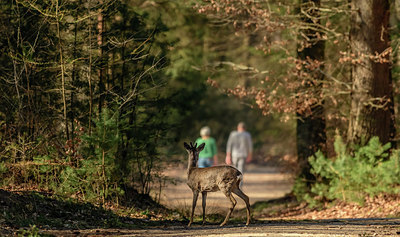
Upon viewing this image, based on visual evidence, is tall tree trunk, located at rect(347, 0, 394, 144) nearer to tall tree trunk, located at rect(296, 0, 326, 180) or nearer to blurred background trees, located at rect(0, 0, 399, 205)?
blurred background trees, located at rect(0, 0, 399, 205)

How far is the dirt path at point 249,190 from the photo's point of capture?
17.7m

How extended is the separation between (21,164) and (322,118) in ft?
29.5

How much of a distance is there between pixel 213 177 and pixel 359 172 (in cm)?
577

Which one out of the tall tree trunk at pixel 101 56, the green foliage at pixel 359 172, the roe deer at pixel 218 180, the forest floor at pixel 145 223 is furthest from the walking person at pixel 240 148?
the roe deer at pixel 218 180

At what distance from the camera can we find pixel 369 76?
17328 millimetres

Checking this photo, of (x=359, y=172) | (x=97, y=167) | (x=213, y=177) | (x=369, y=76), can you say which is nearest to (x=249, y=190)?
(x=369, y=76)

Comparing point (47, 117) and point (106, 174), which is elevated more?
point (47, 117)

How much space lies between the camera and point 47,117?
13906 mm

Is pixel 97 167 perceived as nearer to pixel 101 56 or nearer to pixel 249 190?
pixel 101 56

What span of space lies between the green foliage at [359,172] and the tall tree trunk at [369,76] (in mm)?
482

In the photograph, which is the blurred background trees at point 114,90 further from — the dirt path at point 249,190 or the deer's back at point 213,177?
the deer's back at point 213,177

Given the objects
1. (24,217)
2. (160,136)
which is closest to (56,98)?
(160,136)

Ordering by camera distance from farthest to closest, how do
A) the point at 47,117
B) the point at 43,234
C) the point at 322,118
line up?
the point at 322,118, the point at 47,117, the point at 43,234

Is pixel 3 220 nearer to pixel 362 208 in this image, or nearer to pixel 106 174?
pixel 106 174
